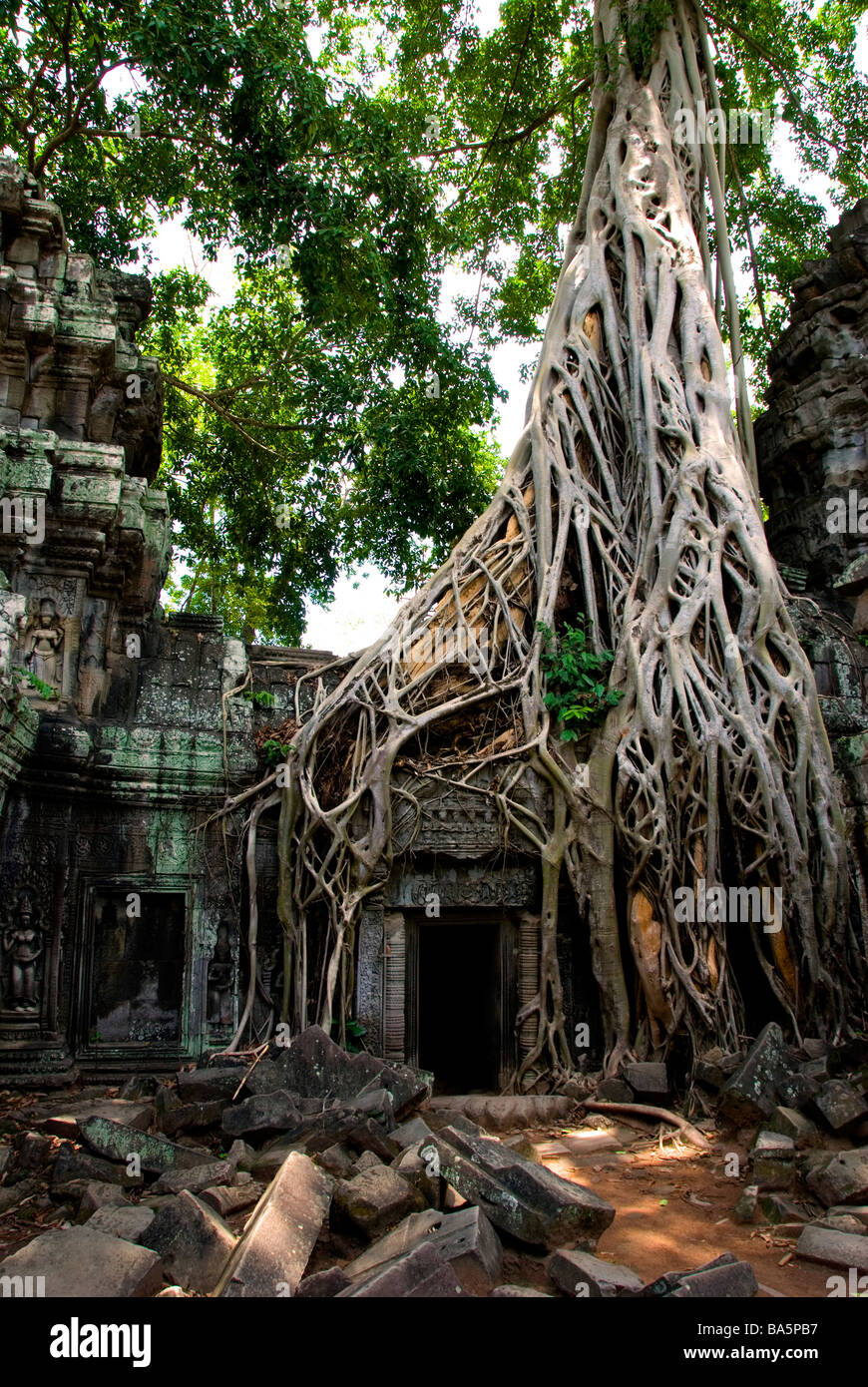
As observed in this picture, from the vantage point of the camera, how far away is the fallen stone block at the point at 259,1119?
12.9 ft

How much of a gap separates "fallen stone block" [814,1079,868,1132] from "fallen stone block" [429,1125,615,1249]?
4.68ft

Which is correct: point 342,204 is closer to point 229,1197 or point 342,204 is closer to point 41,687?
point 41,687

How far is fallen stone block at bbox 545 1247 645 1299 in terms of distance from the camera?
2.62 m

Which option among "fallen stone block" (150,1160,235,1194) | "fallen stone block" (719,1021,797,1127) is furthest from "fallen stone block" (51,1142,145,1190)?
"fallen stone block" (719,1021,797,1127)

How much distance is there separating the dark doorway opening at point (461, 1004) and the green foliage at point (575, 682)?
1446 millimetres

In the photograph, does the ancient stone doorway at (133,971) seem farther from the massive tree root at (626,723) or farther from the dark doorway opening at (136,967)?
the massive tree root at (626,723)

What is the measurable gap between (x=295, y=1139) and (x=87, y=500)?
3.98 metres

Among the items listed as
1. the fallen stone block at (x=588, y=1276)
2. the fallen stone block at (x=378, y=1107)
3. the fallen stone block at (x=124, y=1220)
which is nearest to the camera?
the fallen stone block at (x=588, y=1276)

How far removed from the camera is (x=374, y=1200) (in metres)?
3.05

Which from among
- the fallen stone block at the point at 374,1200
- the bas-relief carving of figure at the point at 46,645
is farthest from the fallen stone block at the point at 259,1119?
the bas-relief carving of figure at the point at 46,645

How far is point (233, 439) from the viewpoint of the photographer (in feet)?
36.9

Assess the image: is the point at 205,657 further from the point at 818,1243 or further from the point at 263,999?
the point at 818,1243

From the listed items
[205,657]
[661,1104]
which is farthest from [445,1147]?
[205,657]

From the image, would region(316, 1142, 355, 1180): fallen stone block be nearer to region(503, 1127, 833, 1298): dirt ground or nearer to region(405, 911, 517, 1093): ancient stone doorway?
region(503, 1127, 833, 1298): dirt ground
